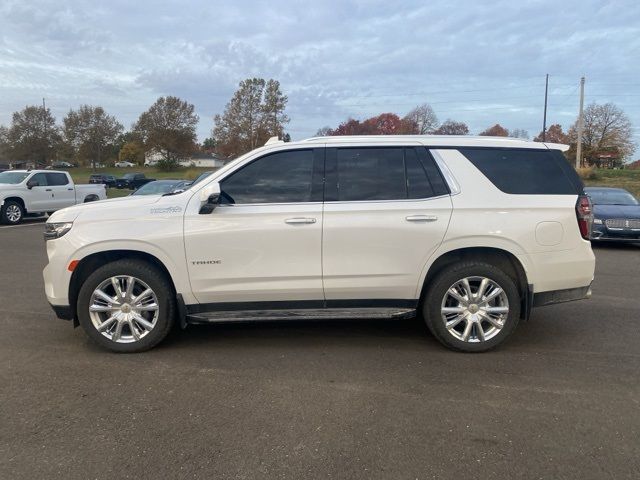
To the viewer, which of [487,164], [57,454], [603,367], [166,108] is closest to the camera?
[57,454]

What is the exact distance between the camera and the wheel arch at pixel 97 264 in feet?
14.6

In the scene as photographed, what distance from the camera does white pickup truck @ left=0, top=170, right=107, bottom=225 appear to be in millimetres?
15859

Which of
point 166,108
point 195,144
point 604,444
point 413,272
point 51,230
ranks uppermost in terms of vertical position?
point 166,108

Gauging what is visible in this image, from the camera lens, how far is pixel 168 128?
70750mm

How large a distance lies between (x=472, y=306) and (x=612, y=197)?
392 inches

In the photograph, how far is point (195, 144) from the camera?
7469 cm

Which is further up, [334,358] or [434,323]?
[434,323]

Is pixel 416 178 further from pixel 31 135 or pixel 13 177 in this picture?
pixel 31 135

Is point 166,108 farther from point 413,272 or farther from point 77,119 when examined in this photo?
point 413,272

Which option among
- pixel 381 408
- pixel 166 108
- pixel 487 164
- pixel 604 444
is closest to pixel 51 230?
pixel 381 408

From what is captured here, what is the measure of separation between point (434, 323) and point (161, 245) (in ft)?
8.20

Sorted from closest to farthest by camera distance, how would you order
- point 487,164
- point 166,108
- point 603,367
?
point 603,367 < point 487,164 < point 166,108

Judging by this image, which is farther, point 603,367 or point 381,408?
point 603,367

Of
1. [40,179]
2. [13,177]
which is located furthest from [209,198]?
[13,177]
